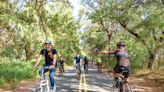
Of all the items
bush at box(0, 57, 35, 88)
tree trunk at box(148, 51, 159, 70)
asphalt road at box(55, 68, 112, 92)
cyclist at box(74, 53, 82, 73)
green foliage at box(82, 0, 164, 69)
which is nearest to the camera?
asphalt road at box(55, 68, 112, 92)

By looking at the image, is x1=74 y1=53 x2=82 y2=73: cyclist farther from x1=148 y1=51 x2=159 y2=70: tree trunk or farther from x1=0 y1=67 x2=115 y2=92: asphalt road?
x1=148 y1=51 x2=159 y2=70: tree trunk

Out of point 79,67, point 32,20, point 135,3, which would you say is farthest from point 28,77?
point 135,3

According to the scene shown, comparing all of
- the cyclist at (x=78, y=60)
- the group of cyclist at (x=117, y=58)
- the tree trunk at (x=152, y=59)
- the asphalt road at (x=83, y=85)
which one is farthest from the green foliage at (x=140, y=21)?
the group of cyclist at (x=117, y=58)

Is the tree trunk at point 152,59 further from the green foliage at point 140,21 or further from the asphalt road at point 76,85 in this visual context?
the asphalt road at point 76,85

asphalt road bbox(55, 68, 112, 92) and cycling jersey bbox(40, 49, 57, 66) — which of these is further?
asphalt road bbox(55, 68, 112, 92)

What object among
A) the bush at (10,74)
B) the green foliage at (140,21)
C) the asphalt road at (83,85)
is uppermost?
the green foliage at (140,21)

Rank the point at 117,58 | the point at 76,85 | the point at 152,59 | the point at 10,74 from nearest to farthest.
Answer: the point at 117,58, the point at 76,85, the point at 10,74, the point at 152,59

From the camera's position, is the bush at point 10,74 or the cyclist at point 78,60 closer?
the bush at point 10,74

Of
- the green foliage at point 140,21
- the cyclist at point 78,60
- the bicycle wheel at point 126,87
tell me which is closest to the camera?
the bicycle wheel at point 126,87

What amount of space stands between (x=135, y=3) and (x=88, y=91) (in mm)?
7769

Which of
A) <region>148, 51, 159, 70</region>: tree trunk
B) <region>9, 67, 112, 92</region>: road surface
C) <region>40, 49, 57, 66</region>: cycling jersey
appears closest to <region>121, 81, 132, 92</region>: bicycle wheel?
<region>40, 49, 57, 66</region>: cycling jersey

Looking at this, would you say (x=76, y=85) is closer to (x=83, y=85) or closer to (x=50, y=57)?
(x=83, y=85)

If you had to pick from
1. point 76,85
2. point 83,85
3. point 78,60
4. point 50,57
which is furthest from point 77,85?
point 50,57

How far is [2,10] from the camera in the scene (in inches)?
832
